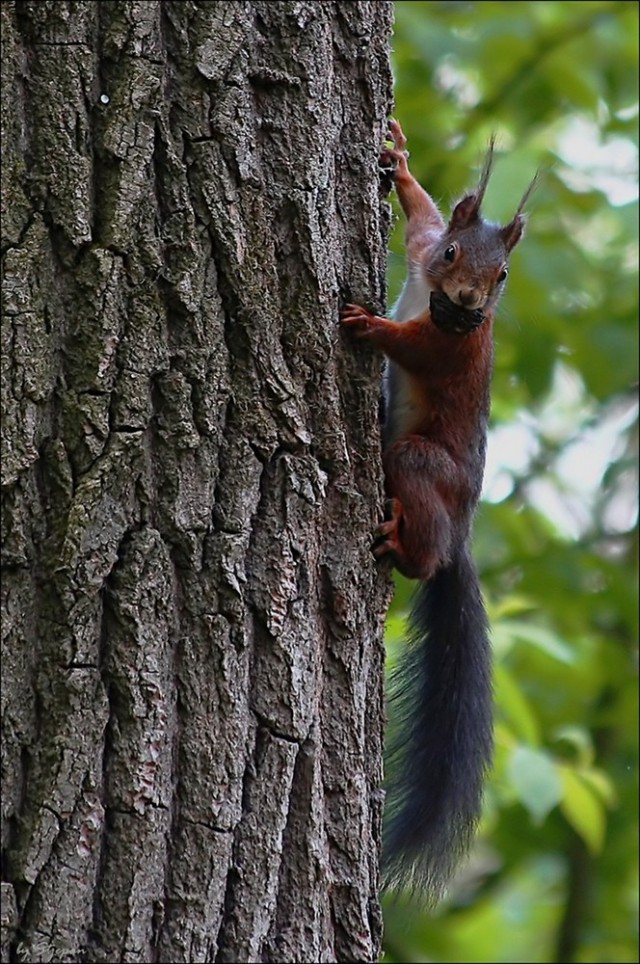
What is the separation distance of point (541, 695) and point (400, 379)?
1934mm

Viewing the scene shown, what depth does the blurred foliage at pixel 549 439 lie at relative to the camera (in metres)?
3.38

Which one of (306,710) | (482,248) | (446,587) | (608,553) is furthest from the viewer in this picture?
(608,553)

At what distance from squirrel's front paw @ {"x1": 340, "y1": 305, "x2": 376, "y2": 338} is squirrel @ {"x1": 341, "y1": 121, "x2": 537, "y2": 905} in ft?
0.32

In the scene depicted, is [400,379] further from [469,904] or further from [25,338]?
[469,904]

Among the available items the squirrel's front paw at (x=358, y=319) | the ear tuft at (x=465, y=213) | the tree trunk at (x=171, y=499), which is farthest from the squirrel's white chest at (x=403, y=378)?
the tree trunk at (x=171, y=499)

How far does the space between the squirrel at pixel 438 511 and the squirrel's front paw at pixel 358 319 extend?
0.10 m

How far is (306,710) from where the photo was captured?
5.02ft

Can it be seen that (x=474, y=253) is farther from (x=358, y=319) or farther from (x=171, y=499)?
(x=171, y=499)

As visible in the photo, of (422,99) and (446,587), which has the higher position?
(422,99)

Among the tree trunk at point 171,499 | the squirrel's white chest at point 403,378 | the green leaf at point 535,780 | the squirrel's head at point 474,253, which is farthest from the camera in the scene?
the green leaf at point 535,780

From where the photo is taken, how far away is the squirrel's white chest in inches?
92.8

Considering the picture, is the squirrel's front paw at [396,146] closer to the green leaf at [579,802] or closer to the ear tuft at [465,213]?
the ear tuft at [465,213]

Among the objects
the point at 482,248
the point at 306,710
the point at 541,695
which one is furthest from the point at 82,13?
the point at 541,695

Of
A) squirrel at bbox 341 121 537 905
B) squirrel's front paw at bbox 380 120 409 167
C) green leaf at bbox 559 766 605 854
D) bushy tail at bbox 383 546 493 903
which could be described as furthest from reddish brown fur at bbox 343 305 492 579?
green leaf at bbox 559 766 605 854
